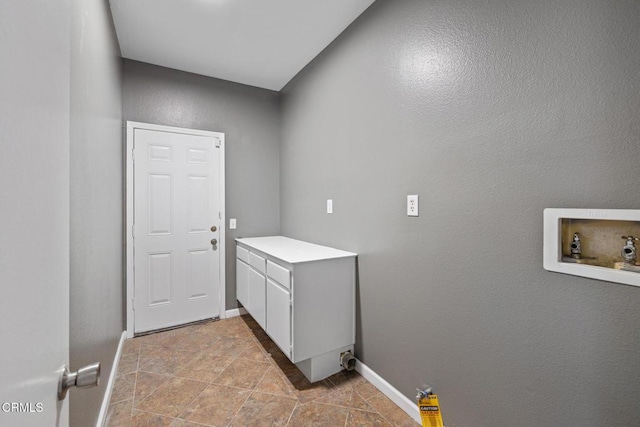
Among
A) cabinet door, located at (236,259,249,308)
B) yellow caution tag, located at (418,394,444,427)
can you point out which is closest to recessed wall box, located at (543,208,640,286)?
yellow caution tag, located at (418,394,444,427)

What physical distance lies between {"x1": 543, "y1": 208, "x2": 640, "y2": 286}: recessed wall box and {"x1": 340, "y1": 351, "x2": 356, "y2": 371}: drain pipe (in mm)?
1513

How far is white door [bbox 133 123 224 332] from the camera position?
288cm

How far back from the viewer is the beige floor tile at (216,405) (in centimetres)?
173

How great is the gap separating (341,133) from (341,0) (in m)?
0.93

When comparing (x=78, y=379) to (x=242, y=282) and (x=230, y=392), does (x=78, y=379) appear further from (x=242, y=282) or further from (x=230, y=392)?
(x=242, y=282)

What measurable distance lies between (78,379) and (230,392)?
166 centimetres

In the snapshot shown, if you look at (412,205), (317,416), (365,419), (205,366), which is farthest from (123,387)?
(412,205)

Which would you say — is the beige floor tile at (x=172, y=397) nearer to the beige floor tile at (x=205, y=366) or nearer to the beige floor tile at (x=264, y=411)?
the beige floor tile at (x=205, y=366)

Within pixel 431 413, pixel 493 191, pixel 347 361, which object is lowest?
pixel 347 361

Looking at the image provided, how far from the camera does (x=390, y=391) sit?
191cm

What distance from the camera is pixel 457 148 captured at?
1.51 m

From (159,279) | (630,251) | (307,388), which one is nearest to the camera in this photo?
(630,251)

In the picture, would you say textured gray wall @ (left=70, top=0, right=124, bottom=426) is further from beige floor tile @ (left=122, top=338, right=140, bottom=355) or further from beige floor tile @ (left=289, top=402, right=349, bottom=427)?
beige floor tile @ (left=289, top=402, right=349, bottom=427)

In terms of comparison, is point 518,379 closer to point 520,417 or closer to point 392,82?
point 520,417
